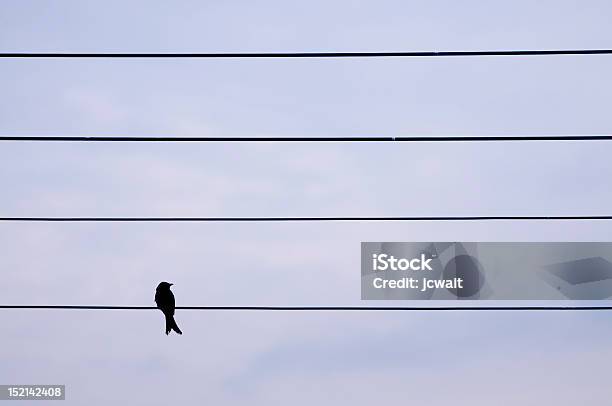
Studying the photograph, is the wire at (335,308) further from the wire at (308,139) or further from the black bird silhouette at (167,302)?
the wire at (308,139)

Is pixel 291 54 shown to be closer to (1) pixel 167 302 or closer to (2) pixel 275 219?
(2) pixel 275 219

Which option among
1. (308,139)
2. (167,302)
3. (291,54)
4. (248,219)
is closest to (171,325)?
(167,302)

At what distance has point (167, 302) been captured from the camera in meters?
1.20

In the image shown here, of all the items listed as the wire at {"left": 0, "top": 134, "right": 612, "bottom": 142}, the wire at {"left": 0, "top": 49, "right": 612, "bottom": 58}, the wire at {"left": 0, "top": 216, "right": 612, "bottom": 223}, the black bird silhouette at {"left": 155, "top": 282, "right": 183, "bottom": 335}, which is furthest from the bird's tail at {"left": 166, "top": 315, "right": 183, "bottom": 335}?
the wire at {"left": 0, "top": 49, "right": 612, "bottom": 58}

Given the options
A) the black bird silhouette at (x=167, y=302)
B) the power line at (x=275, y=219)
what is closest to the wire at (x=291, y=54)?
the power line at (x=275, y=219)

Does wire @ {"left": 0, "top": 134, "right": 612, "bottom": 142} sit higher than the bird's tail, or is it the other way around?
wire @ {"left": 0, "top": 134, "right": 612, "bottom": 142}

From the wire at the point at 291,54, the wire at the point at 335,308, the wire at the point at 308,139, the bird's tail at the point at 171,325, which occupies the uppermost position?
the wire at the point at 291,54

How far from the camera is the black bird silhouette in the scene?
1.20 m

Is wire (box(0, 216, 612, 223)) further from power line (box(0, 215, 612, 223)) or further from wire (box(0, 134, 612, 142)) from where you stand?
wire (box(0, 134, 612, 142))

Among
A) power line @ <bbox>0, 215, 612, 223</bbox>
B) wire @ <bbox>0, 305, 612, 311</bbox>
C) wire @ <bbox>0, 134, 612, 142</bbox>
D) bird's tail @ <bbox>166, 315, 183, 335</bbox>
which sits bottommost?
bird's tail @ <bbox>166, 315, 183, 335</bbox>

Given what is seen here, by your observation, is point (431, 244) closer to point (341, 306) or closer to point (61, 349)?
point (341, 306)

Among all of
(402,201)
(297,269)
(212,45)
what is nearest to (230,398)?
(297,269)

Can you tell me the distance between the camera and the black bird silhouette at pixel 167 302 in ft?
3.94

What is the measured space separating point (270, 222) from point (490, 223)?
1.30 ft
